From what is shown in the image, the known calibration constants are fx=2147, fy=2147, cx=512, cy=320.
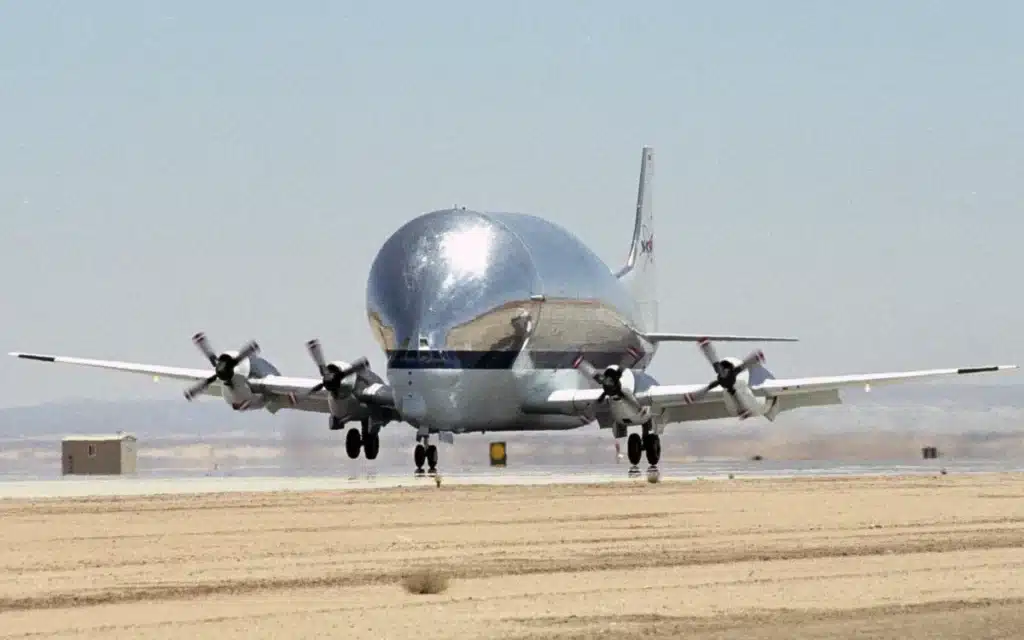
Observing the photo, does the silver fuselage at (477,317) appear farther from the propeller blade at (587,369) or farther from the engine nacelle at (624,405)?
the engine nacelle at (624,405)

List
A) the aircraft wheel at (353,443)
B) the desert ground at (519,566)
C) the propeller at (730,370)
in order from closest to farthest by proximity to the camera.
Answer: the desert ground at (519,566) → the propeller at (730,370) → the aircraft wheel at (353,443)

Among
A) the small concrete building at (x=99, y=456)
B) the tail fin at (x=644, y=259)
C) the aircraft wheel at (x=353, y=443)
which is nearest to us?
the aircraft wheel at (x=353, y=443)

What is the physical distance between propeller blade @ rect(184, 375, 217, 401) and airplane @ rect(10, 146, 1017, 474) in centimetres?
7

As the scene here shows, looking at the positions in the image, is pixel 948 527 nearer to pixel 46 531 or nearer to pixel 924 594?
pixel 924 594

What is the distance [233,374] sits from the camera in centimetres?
6738

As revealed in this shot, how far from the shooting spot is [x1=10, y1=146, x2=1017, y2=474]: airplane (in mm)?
66375

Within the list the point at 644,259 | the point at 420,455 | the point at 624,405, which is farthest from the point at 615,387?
the point at 644,259

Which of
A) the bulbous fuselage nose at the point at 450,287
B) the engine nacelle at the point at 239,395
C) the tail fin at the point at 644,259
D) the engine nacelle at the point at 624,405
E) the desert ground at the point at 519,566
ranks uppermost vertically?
the tail fin at the point at 644,259

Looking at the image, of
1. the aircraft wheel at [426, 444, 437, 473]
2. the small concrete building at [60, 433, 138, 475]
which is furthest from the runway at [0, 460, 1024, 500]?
the small concrete building at [60, 433, 138, 475]

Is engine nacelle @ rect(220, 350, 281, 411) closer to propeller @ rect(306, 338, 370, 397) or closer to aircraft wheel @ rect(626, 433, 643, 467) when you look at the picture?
propeller @ rect(306, 338, 370, 397)

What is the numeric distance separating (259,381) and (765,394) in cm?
1624

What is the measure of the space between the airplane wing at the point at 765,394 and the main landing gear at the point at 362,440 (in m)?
5.21

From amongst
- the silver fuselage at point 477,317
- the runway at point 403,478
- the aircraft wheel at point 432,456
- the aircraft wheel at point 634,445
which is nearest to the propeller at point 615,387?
the silver fuselage at point 477,317

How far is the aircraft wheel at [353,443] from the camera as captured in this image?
7175 centimetres
